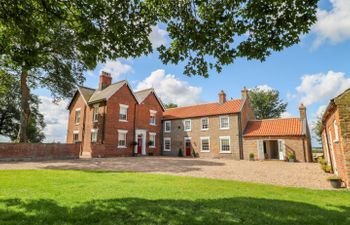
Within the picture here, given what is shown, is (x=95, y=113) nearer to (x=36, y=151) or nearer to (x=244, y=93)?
(x=36, y=151)

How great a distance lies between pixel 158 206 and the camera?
225 inches

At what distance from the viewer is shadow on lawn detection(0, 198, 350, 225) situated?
15.3 feet

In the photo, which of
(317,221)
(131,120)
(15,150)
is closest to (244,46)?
(317,221)

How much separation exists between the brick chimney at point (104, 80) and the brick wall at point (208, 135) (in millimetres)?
11743

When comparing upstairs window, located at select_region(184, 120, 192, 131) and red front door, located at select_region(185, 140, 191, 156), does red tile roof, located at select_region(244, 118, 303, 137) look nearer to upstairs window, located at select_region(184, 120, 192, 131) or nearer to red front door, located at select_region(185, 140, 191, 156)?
upstairs window, located at select_region(184, 120, 192, 131)

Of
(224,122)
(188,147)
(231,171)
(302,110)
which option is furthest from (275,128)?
(231,171)

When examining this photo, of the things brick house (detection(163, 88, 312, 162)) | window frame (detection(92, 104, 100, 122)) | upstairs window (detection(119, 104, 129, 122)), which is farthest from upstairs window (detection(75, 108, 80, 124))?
brick house (detection(163, 88, 312, 162))

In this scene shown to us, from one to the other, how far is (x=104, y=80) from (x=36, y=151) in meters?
14.5

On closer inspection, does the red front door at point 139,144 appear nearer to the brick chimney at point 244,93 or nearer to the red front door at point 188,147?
the red front door at point 188,147

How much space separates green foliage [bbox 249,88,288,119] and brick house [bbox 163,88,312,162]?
942 inches

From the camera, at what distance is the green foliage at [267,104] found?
2103 inches

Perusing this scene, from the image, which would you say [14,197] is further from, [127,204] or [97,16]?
[97,16]

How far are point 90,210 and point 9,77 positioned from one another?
79.4 ft

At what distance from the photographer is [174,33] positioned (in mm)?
6031
